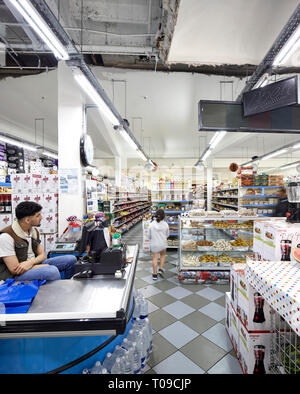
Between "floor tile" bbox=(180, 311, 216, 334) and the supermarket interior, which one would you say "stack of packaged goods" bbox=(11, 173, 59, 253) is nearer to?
the supermarket interior

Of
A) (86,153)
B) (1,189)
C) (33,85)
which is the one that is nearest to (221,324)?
(86,153)

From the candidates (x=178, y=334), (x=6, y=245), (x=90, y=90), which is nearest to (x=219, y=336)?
(x=178, y=334)

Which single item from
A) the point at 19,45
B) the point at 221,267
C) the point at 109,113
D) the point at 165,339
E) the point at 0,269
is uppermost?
the point at 19,45

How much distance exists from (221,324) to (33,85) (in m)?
7.05

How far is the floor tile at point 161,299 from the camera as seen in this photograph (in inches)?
134

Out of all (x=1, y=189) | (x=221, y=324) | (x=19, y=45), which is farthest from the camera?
(x=1, y=189)

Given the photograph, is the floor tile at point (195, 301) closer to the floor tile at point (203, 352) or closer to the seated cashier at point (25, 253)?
the floor tile at point (203, 352)

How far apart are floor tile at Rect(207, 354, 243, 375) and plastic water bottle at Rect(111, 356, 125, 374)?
3.24ft

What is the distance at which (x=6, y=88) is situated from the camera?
5281 millimetres

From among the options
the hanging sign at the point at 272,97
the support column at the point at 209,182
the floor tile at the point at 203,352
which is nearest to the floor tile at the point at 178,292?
the floor tile at the point at 203,352

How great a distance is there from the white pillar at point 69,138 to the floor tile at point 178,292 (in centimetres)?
255

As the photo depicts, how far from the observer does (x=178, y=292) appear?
3.78m
